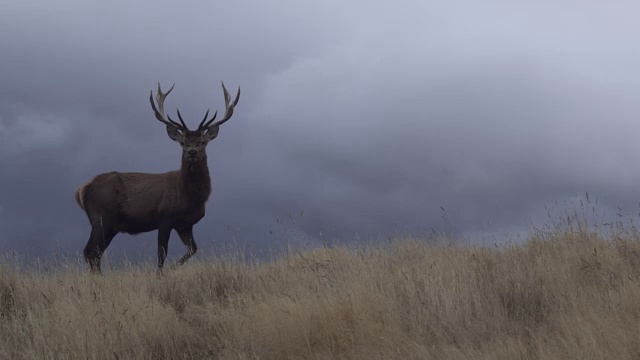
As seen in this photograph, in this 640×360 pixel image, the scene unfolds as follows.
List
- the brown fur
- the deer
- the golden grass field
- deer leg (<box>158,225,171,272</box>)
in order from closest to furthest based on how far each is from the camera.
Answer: the golden grass field, deer leg (<box>158,225,171,272</box>), the deer, the brown fur

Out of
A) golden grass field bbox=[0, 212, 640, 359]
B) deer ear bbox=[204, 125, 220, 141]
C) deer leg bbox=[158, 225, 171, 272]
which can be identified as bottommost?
golden grass field bbox=[0, 212, 640, 359]

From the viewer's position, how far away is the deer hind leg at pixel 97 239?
11.1 meters

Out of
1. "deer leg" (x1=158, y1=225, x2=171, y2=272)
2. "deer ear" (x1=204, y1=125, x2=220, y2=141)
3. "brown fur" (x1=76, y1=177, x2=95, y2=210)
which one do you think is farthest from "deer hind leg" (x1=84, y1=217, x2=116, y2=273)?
"deer ear" (x1=204, y1=125, x2=220, y2=141)

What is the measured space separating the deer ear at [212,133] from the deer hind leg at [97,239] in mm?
2189

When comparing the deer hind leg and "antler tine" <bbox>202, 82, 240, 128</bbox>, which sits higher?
"antler tine" <bbox>202, 82, 240, 128</bbox>

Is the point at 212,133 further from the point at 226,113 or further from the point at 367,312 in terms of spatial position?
the point at 367,312

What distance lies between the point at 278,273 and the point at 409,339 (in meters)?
2.83

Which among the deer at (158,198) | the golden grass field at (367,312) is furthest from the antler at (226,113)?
the golden grass field at (367,312)

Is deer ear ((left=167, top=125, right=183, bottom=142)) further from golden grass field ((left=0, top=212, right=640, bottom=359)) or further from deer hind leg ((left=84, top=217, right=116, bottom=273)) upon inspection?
golden grass field ((left=0, top=212, right=640, bottom=359))

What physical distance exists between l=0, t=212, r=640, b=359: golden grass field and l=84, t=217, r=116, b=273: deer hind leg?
361 centimetres

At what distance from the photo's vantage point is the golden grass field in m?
4.66

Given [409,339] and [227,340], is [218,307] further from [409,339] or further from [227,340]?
[409,339]

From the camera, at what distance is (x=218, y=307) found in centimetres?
639

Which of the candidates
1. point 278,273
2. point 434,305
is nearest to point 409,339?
point 434,305
